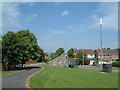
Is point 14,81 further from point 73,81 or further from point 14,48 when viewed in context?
→ point 14,48

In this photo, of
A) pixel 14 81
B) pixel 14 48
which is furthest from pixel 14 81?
pixel 14 48

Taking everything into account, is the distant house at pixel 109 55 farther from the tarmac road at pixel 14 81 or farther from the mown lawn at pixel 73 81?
the tarmac road at pixel 14 81

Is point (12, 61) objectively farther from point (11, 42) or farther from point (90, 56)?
point (90, 56)

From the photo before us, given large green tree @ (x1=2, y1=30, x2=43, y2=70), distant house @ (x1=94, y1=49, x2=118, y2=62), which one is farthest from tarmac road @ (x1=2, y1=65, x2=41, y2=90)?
distant house @ (x1=94, y1=49, x2=118, y2=62)

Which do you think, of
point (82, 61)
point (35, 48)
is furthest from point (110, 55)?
point (35, 48)

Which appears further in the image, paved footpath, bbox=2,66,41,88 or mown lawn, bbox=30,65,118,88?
paved footpath, bbox=2,66,41,88

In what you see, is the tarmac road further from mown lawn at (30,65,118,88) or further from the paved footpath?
mown lawn at (30,65,118,88)

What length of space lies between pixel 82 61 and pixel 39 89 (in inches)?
2465

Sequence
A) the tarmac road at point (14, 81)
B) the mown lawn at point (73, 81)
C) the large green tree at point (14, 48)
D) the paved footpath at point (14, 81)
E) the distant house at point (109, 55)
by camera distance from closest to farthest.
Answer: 1. the mown lawn at point (73, 81)
2. the tarmac road at point (14, 81)
3. the paved footpath at point (14, 81)
4. the large green tree at point (14, 48)
5. the distant house at point (109, 55)

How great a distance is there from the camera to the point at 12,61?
4006cm

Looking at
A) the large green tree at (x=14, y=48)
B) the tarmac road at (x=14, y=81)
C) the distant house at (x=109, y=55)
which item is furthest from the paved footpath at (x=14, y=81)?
the distant house at (x=109, y=55)

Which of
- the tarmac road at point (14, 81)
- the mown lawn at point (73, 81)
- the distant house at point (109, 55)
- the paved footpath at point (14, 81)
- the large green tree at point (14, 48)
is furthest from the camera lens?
the distant house at point (109, 55)

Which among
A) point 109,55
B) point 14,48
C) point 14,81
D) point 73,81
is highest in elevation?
point 14,48

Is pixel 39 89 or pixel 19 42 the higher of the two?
pixel 19 42
